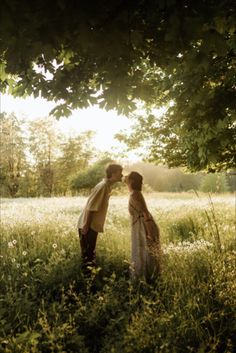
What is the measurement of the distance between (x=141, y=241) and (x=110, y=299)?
1265mm

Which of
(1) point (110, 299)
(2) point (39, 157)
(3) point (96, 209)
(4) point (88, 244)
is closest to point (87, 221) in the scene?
(3) point (96, 209)

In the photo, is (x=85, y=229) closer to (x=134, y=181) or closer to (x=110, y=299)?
(x=134, y=181)

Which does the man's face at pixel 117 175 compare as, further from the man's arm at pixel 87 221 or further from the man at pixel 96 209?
the man's arm at pixel 87 221

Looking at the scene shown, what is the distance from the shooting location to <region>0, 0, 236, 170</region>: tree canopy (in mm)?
3568

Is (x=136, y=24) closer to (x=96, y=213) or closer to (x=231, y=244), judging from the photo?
(x=96, y=213)

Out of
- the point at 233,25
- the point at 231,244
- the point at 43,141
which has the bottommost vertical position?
the point at 231,244

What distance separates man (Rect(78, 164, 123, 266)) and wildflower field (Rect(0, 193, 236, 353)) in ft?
1.86

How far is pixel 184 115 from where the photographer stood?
22.0 feet

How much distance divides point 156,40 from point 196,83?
1220 mm

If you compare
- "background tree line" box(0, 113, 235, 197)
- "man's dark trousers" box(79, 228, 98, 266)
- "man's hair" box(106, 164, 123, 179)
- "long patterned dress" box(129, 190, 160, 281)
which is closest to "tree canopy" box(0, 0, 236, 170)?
"man's hair" box(106, 164, 123, 179)

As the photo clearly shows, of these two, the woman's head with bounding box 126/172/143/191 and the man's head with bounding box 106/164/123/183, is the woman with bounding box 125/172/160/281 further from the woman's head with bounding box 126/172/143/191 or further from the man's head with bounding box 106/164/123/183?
the man's head with bounding box 106/164/123/183

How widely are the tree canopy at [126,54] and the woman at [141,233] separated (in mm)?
1241

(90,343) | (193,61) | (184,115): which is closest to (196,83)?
(184,115)

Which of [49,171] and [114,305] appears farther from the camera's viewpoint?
[49,171]
